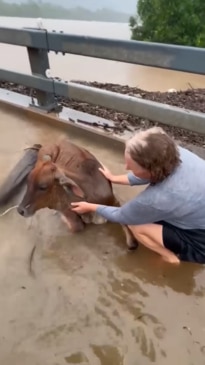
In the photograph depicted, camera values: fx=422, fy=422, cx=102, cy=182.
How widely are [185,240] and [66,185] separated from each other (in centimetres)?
99

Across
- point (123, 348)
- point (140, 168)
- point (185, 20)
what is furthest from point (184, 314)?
point (185, 20)

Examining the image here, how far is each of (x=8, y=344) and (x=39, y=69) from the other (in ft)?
12.7

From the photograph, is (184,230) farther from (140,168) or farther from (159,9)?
(159,9)

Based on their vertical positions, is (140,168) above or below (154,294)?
above

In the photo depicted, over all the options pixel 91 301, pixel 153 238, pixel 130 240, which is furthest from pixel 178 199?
pixel 91 301

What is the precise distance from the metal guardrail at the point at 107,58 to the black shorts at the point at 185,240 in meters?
1.49

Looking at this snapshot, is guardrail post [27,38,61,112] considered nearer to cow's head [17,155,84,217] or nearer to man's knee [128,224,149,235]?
cow's head [17,155,84,217]

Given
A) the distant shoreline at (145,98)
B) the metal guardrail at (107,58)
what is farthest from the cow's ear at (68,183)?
the distant shoreline at (145,98)

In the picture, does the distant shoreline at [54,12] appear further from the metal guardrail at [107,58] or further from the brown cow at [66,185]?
the brown cow at [66,185]

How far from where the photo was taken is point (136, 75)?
8.02 metres

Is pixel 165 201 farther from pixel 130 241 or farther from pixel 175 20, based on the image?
pixel 175 20

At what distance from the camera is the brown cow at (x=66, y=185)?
3.23 meters

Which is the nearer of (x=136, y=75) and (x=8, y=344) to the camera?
(x=8, y=344)

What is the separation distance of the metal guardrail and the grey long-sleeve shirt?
1394 mm
